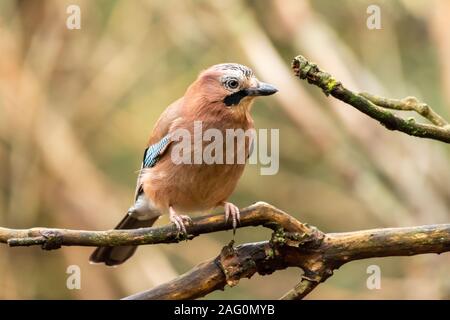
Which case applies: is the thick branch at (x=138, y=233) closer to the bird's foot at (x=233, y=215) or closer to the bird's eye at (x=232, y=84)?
the bird's foot at (x=233, y=215)

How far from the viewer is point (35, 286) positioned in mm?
7602

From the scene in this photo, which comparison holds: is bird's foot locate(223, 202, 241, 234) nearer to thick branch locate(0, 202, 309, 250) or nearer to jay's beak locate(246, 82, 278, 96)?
thick branch locate(0, 202, 309, 250)

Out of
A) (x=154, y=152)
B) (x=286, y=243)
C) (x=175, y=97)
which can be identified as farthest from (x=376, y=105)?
(x=175, y=97)

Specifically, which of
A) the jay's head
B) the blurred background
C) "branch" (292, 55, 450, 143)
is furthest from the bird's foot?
the blurred background

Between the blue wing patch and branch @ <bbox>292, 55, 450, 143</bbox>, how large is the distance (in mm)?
1699

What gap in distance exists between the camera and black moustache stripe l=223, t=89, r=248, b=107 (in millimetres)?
4820

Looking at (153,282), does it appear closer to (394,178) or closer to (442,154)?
(394,178)

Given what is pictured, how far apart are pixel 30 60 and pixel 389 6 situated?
141 inches

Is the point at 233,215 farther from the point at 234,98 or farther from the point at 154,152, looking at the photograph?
the point at 154,152

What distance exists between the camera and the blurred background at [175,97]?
24.4 ft

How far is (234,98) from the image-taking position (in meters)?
4.85

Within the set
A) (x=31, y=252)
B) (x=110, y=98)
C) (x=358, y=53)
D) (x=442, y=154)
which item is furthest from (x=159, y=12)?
(x=442, y=154)

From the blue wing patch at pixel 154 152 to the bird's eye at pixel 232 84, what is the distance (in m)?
0.57

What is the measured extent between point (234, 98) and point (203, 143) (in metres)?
0.35
